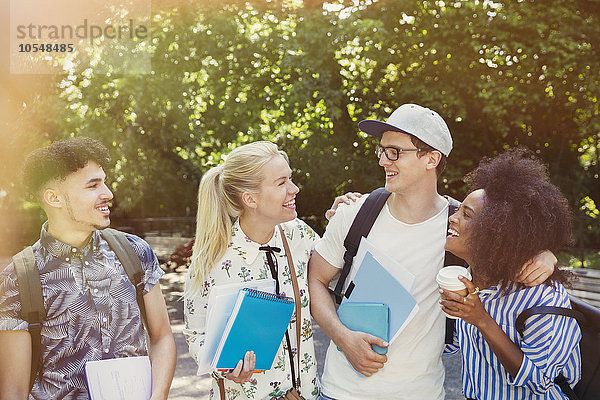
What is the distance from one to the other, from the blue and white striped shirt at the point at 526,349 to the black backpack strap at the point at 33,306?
1.72 metres

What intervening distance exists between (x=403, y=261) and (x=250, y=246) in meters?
0.73

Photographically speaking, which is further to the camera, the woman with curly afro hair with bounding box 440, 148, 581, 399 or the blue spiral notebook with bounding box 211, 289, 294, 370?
the blue spiral notebook with bounding box 211, 289, 294, 370

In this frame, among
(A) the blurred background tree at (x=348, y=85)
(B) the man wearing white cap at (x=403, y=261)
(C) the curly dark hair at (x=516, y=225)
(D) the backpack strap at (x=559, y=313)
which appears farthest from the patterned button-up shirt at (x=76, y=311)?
(A) the blurred background tree at (x=348, y=85)

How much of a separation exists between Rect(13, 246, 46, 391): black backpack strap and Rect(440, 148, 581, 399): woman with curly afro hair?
1577 mm

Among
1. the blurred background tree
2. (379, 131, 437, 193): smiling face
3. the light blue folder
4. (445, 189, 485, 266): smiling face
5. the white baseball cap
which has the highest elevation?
the blurred background tree

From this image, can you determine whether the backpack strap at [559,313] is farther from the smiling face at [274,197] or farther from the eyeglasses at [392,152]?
the smiling face at [274,197]

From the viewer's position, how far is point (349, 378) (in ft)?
9.39

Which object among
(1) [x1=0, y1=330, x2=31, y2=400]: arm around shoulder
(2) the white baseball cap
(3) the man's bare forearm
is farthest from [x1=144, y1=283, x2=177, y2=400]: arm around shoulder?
(2) the white baseball cap

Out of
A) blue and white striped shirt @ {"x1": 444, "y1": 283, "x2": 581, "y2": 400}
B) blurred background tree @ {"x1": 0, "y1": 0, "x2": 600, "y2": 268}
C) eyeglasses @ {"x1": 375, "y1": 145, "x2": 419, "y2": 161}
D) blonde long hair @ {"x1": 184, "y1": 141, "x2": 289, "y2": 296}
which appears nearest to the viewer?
blue and white striped shirt @ {"x1": 444, "y1": 283, "x2": 581, "y2": 400}

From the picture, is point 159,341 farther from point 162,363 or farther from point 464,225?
point 464,225

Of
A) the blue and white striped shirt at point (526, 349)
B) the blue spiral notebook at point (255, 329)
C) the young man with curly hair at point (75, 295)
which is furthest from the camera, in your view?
the blue spiral notebook at point (255, 329)

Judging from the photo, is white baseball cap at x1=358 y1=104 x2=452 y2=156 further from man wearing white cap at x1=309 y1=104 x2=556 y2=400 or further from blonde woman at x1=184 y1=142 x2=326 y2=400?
blonde woman at x1=184 y1=142 x2=326 y2=400

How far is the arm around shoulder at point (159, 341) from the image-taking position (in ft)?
8.87

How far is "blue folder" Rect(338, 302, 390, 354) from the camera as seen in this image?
276cm
